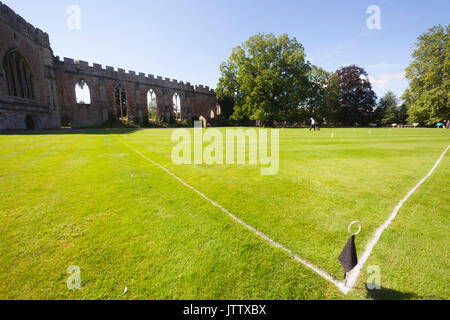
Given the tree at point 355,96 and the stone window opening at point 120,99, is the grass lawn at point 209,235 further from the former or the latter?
the tree at point 355,96

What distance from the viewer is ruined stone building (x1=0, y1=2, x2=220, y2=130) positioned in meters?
22.4

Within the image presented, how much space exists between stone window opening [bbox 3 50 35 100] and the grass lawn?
2848cm

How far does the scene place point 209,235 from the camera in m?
2.67

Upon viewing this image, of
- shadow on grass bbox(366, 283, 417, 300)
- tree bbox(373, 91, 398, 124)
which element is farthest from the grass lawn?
tree bbox(373, 91, 398, 124)

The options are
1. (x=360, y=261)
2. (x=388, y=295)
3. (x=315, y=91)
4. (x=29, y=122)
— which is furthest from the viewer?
(x=315, y=91)

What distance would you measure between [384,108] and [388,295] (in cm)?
7933

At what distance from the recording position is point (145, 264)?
7.04ft

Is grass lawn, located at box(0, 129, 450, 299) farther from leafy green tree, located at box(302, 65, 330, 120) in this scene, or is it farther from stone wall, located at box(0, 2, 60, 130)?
leafy green tree, located at box(302, 65, 330, 120)

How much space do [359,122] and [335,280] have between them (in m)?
69.6

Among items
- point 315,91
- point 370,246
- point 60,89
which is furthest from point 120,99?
point 370,246

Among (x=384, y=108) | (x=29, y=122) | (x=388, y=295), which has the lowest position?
(x=388, y=295)

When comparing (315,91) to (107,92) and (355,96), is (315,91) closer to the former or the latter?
(355,96)

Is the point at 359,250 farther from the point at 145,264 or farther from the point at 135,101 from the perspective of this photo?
the point at 135,101
